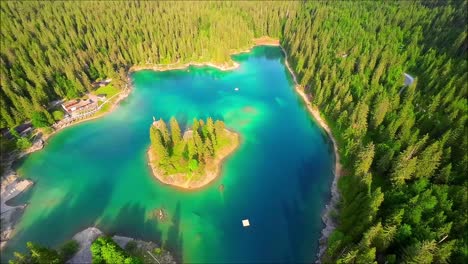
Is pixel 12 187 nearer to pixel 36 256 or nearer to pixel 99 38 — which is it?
pixel 36 256

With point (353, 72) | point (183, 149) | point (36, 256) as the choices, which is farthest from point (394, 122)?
point (36, 256)

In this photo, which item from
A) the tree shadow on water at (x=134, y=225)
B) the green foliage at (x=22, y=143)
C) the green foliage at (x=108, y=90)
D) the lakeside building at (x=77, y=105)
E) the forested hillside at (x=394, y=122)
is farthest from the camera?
the green foliage at (x=108, y=90)

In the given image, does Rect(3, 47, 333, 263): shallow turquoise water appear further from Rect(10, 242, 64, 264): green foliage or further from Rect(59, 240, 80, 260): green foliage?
Rect(10, 242, 64, 264): green foliage

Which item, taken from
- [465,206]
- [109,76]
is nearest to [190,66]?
[109,76]

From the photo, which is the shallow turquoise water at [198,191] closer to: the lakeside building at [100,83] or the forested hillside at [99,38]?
the lakeside building at [100,83]

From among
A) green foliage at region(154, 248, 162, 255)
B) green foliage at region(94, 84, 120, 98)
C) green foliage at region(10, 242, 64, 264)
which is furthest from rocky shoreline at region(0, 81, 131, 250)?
green foliage at region(154, 248, 162, 255)

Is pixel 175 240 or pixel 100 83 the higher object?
pixel 100 83

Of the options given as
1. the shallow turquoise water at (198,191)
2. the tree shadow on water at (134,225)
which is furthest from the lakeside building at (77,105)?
the tree shadow on water at (134,225)
